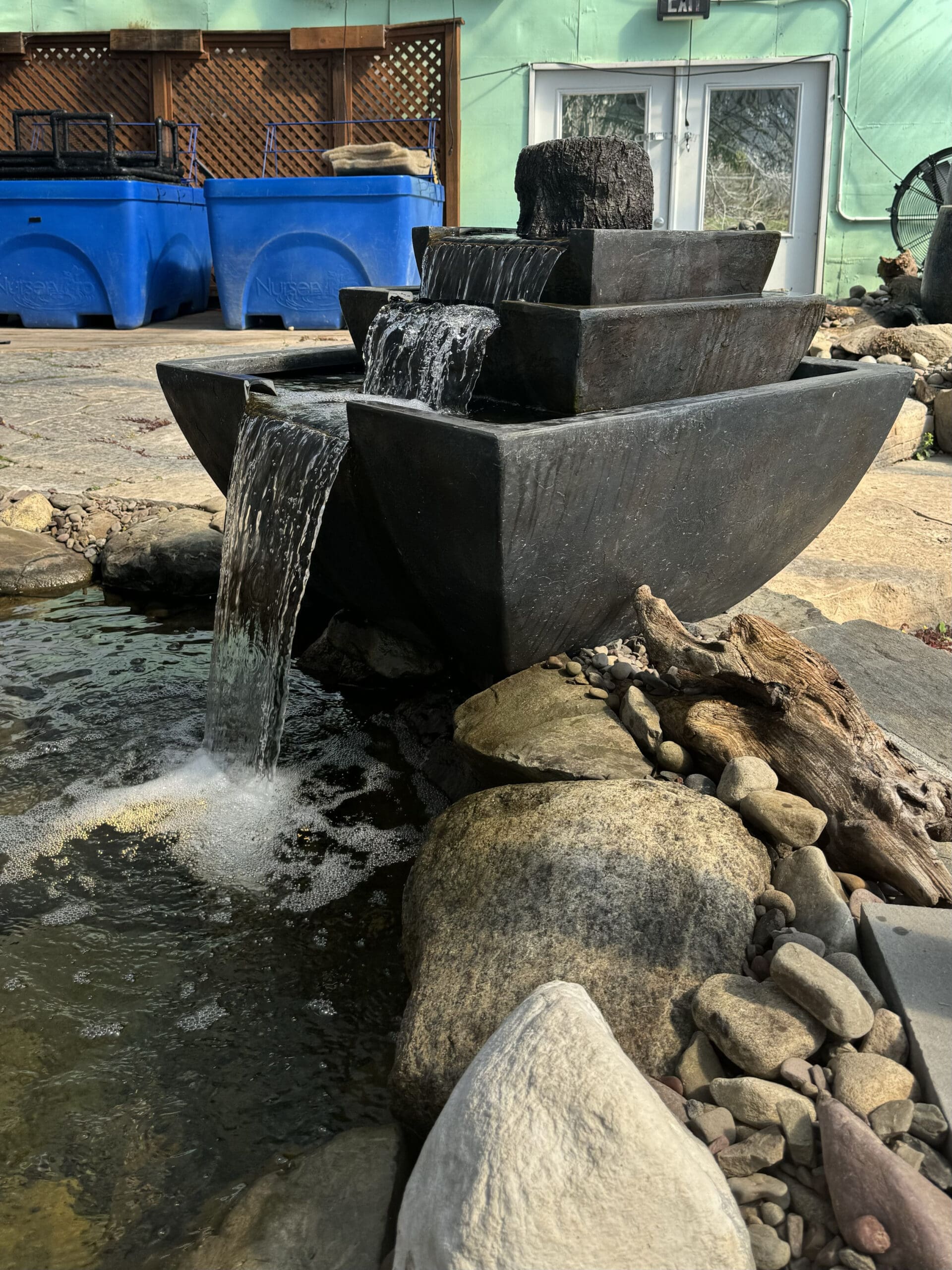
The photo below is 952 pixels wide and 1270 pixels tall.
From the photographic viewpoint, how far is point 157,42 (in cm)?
1148

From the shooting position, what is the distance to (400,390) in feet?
11.2

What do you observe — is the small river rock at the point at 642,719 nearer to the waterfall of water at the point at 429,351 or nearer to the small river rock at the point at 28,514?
the waterfall of water at the point at 429,351

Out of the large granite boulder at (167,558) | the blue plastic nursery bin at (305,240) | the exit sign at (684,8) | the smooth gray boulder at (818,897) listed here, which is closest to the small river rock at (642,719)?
the smooth gray boulder at (818,897)

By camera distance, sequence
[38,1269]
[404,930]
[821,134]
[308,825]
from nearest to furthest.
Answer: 1. [38,1269]
2. [404,930]
3. [308,825]
4. [821,134]

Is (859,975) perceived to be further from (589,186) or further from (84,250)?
(84,250)

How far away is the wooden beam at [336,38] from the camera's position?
11.1 meters

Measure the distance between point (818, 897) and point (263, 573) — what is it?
6.24ft

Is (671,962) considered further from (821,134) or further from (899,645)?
(821,134)

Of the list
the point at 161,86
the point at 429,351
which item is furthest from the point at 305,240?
the point at 429,351

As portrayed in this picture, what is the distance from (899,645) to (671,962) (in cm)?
155

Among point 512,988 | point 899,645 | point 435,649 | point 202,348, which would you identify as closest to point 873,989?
point 512,988

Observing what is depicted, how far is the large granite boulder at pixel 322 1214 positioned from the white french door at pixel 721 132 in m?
10.9

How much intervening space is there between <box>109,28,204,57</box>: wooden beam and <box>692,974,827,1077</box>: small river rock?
12039 mm

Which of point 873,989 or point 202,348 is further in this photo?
point 202,348
